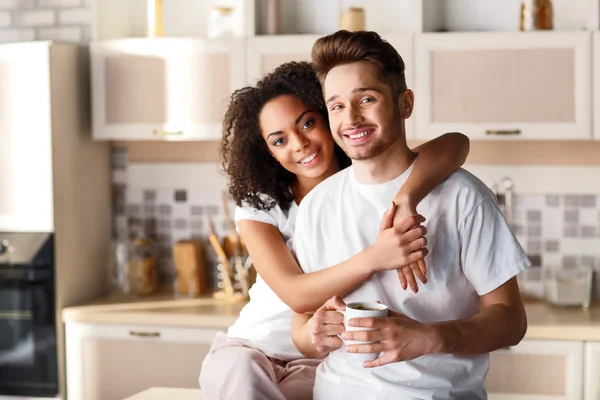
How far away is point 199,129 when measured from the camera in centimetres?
398

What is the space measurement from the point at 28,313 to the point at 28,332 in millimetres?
86

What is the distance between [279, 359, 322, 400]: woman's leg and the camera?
2402 millimetres

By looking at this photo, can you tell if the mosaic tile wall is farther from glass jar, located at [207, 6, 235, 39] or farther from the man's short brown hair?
the man's short brown hair

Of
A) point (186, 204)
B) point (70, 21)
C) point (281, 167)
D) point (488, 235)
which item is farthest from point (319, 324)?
point (70, 21)

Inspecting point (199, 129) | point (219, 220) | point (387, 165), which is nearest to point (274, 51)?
point (199, 129)

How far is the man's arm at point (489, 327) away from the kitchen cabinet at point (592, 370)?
5.40 ft

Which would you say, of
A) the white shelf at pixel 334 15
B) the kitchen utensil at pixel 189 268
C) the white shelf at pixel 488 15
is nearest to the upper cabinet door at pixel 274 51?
the white shelf at pixel 334 15

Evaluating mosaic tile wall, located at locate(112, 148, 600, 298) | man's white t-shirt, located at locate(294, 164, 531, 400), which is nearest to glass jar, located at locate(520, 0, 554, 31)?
mosaic tile wall, located at locate(112, 148, 600, 298)

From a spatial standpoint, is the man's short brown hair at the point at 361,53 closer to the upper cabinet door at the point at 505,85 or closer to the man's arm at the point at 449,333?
the man's arm at the point at 449,333

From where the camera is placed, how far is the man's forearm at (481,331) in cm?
182

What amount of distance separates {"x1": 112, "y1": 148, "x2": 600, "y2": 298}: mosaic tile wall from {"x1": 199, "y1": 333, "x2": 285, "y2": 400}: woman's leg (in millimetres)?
1895

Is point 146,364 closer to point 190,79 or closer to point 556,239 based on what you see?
Result: point 190,79

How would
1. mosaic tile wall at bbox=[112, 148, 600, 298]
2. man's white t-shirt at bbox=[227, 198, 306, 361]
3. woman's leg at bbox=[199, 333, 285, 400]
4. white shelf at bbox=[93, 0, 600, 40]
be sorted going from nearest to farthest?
woman's leg at bbox=[199, 333, 285, 400]
man's white t-shirt at bbox=[227, 198, 306, 361]
white shelf at bbox=[93, 0, 600, 40]
mosaic tile wall at bbox=[112, 148, 600, 298]

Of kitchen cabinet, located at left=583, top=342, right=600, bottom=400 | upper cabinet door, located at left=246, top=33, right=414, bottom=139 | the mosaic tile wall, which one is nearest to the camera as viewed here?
kitchen cabinet, located at left=583, top=342, right=600, bottom=400
